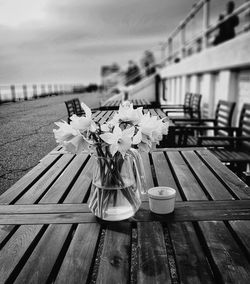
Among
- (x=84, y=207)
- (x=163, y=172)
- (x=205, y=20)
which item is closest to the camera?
(x=84, y=207)

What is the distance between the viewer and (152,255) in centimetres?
96

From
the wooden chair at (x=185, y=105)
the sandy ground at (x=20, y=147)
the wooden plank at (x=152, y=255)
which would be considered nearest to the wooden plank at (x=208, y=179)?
the wooden plank at (x=152, y=255)

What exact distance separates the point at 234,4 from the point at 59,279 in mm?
4947

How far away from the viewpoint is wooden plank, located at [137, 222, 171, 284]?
860mm

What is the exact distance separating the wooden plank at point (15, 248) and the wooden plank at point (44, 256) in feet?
0.12

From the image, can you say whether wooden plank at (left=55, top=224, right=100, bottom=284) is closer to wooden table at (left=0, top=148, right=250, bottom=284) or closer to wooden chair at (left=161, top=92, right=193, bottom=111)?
wooden table at (left=0, top=148, right=250, bottom=284)

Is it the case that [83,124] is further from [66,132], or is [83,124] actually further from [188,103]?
[188,103]

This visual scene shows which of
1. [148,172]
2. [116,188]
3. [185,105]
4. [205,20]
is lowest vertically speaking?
[185,105]

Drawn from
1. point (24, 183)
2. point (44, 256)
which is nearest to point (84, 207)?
point (44, 256)

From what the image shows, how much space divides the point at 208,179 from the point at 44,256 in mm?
992

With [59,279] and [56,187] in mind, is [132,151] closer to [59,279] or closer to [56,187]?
[59,279]

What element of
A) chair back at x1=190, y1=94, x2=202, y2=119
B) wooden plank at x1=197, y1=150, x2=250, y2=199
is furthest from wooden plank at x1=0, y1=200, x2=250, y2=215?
chair back at x1=190, y1=94, x2=202, y2=119

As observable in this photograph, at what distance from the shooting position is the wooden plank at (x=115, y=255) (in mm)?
866

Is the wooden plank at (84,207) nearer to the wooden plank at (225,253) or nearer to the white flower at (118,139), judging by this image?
the wooden plank at (225,253)
